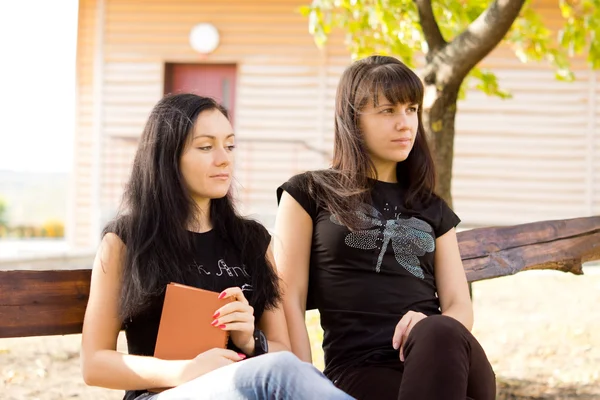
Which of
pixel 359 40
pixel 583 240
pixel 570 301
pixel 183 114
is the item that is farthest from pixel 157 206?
pixel 570 301

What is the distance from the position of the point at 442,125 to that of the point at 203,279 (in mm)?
2545

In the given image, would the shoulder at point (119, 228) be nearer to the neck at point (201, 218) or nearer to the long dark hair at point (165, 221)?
the long dark hair at point (165, 221)

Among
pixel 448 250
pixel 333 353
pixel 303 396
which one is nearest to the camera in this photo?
pixel 303 396

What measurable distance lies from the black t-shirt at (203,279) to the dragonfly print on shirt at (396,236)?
1.24 feet

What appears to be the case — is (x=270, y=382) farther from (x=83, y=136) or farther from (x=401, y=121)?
(x=83, y=136)

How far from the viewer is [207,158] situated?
9.16 feet

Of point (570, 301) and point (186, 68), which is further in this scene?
point (186, 68)

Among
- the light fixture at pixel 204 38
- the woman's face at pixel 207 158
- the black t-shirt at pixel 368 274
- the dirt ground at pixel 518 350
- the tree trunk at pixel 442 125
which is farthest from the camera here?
the light fixture at pixel 204 38

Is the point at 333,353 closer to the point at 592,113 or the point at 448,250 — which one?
the point at 448,250

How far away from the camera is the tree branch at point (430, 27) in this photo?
4.97 meters

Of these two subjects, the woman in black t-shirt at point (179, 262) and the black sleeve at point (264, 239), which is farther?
the black sleeve at point (264, 239)

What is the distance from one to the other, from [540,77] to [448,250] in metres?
8.48

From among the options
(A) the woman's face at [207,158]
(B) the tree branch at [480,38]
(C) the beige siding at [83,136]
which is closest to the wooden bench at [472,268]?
(A) the woman's face at [207,158]

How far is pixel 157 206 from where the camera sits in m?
2.77
